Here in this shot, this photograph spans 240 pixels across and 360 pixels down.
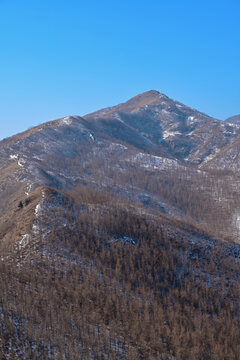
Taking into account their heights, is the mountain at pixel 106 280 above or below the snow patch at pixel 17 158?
below

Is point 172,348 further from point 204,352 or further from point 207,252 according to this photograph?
point 207,252

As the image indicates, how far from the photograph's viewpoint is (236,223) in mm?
70812

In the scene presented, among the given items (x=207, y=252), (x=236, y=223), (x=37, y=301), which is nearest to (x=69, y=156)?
(x=236, y=223)

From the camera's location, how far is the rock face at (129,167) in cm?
6806

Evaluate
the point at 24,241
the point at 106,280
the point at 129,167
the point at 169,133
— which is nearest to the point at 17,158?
the point at 129,167

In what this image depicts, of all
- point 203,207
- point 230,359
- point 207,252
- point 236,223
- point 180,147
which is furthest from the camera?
point 180,147

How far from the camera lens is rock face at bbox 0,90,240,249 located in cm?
6806

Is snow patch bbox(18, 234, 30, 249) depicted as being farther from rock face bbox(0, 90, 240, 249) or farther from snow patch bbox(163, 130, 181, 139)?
snow patch bbox(163, 130, 181, 139)

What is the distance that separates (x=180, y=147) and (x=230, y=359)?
393 ft

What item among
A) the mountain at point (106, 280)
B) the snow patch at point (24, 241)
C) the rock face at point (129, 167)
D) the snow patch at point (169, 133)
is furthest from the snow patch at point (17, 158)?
the snow patch at point (169, 133)

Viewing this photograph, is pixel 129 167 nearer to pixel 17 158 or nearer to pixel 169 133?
pixel 17 158

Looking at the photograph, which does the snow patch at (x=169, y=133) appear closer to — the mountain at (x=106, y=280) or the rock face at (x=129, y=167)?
the rock face at (x=129, y=167)

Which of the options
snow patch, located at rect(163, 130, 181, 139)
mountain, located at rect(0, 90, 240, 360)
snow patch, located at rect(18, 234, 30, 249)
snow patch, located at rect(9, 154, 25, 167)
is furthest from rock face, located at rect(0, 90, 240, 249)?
mountain, located at rect(0, 90, 240, 360)

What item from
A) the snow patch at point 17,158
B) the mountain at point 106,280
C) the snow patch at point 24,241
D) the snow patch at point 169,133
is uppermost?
the snow patch at point 169,133
